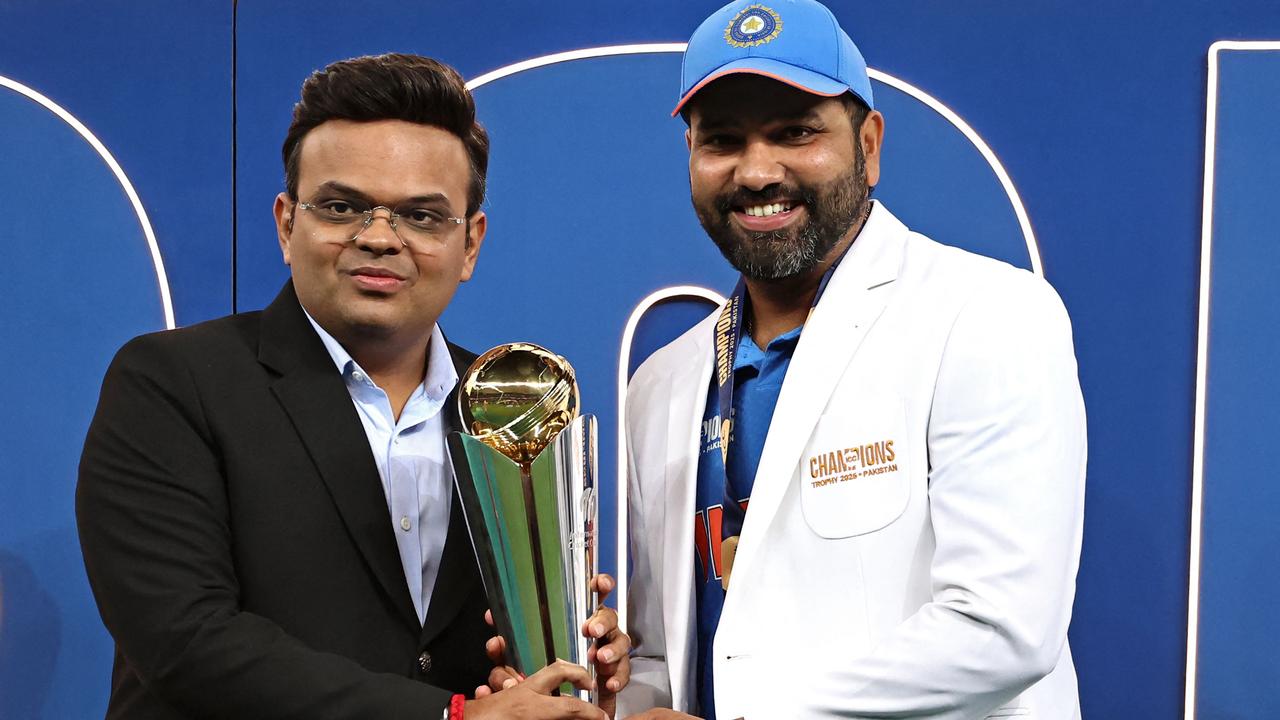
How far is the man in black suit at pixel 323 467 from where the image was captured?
1.93 meters

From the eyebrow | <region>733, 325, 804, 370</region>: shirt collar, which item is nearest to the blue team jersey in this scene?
<region>733, 325, 804, 370</region>: shirt collar

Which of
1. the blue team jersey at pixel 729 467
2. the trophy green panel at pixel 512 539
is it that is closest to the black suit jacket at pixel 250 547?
the trophy green panel at pixel 512 539

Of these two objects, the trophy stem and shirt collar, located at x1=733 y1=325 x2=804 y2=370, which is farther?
shirt collar, located at x1=733 y1=325 x2=804 y2=370

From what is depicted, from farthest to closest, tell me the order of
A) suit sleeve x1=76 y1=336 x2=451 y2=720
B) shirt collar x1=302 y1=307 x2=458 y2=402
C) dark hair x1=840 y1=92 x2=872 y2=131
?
dark hair x1=840 y1=92 x2=872 y2=131, shirt collar x1=302 y1=307 x2=458 y2=402, suit sleeve x1=76 y1=336 x2=451 y2=720

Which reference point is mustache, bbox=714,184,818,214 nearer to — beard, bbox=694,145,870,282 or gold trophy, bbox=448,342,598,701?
beard, bbox=694,145,870,282

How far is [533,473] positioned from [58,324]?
1.89 meters

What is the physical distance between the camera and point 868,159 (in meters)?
2.44

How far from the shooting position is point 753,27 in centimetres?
231

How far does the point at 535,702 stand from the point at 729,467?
→ 59cm

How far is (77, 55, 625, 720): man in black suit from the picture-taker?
6.35 ft

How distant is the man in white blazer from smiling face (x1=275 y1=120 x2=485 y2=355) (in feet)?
1.61

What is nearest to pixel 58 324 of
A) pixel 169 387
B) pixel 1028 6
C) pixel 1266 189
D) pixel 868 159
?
pixel 169 387

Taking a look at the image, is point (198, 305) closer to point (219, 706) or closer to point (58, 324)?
point (58, 324)

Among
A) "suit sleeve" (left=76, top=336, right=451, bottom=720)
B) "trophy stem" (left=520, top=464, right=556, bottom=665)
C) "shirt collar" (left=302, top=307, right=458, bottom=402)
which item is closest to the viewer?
"suit sleeve" (left=76, top=336, right=451, bottom=720)
